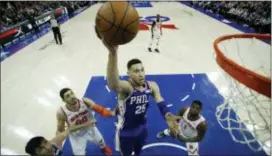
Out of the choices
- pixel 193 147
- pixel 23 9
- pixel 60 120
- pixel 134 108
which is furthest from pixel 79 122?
pixel 23 9

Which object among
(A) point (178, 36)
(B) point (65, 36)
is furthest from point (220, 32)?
(B) point (65, 36)

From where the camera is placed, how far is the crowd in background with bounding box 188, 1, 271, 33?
12125mm

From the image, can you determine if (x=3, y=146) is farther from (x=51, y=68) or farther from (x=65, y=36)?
(x=65, y=36)

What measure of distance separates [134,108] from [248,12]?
47.3 ft

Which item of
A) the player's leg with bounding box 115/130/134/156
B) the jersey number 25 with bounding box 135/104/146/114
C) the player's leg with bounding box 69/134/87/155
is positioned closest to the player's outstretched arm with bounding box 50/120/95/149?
the player's leg with bounding box 69/134/87/155

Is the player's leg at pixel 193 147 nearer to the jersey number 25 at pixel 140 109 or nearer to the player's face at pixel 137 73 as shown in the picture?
the jersey number 25 at pixel 140 109

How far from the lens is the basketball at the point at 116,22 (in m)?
2.03

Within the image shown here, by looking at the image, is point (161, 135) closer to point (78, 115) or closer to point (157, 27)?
point (78, 115)

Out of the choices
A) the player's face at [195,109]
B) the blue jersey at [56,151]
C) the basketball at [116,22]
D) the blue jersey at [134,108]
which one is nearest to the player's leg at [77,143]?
the blue jersey at [56,151]

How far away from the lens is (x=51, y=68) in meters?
7.88

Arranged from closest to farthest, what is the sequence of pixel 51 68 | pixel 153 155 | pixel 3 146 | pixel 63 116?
pixel 63 116 → pixel 153 155 → pixel 3 146 → pixel 51 68

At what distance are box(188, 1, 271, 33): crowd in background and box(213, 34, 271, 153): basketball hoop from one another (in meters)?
8.36

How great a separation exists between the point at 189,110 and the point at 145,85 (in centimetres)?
105

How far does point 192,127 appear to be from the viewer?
3.35 m
